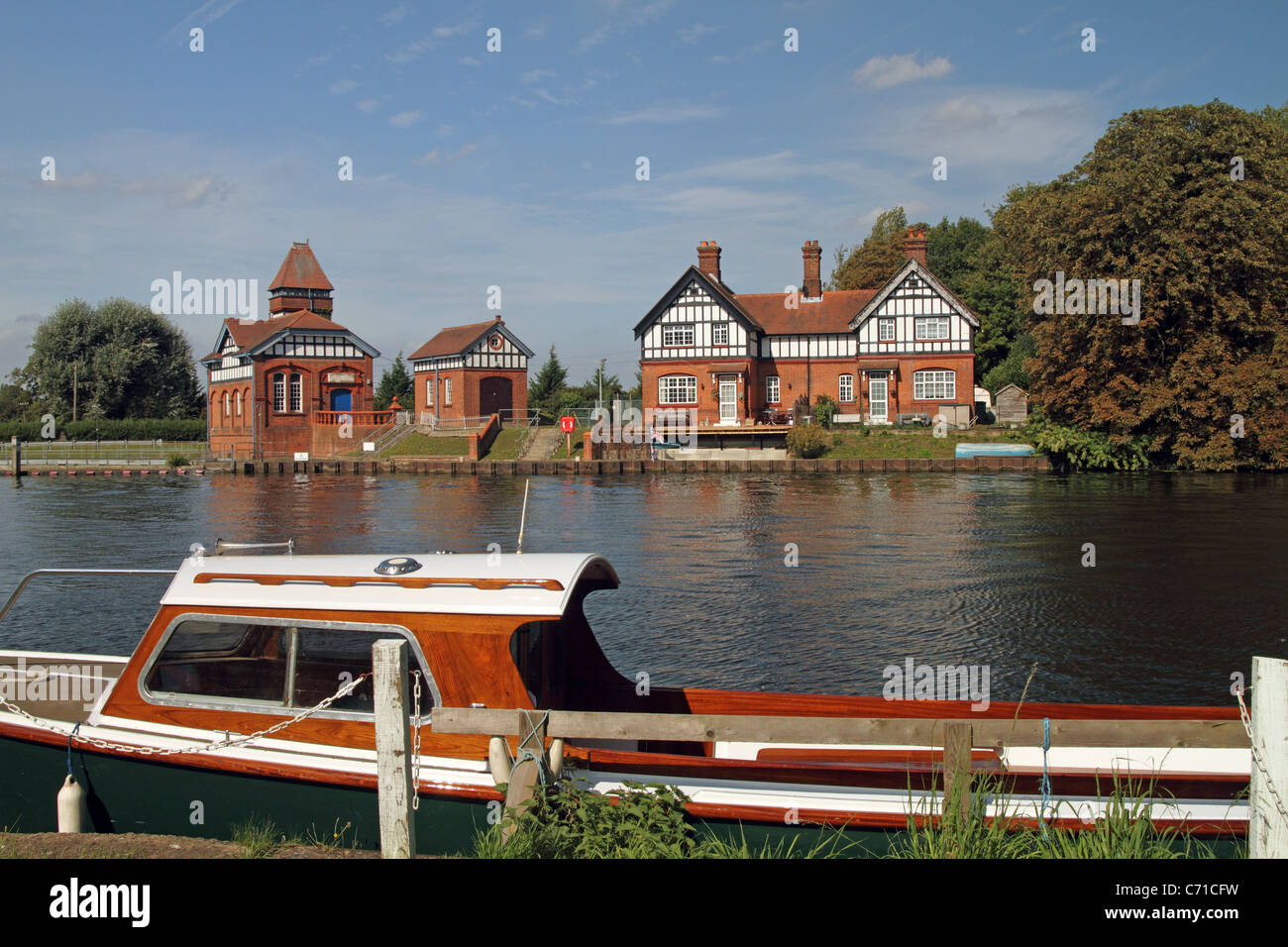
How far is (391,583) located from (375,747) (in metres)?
1.07

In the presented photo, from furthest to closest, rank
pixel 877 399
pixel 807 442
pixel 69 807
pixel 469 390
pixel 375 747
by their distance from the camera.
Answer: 1. pixel 469 390
2. pixel 877 399
3. pixel 807 442
4. pixel 69 807
5. pixel 375 747

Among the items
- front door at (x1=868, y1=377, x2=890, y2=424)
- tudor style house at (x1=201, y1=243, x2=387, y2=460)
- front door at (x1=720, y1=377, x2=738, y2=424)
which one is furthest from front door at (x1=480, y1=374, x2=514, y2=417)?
front door at (x1=868, y1=377, x2=890, y2=424)

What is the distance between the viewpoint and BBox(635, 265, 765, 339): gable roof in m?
58.1

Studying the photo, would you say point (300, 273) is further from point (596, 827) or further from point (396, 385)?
point (596, 827)

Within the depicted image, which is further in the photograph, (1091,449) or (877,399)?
A: (877,399)

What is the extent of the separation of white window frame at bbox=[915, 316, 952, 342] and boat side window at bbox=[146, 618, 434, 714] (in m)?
54.1

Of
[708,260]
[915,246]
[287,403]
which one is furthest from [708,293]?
[287,403]

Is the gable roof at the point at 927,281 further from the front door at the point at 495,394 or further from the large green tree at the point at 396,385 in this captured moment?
the large green tree at the point at 396,385

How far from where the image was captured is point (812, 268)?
61875 millimetres

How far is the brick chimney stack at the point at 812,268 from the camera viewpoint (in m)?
61.6

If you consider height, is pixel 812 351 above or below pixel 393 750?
above

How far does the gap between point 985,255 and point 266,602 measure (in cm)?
7483

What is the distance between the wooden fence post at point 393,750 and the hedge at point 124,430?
79157mm
